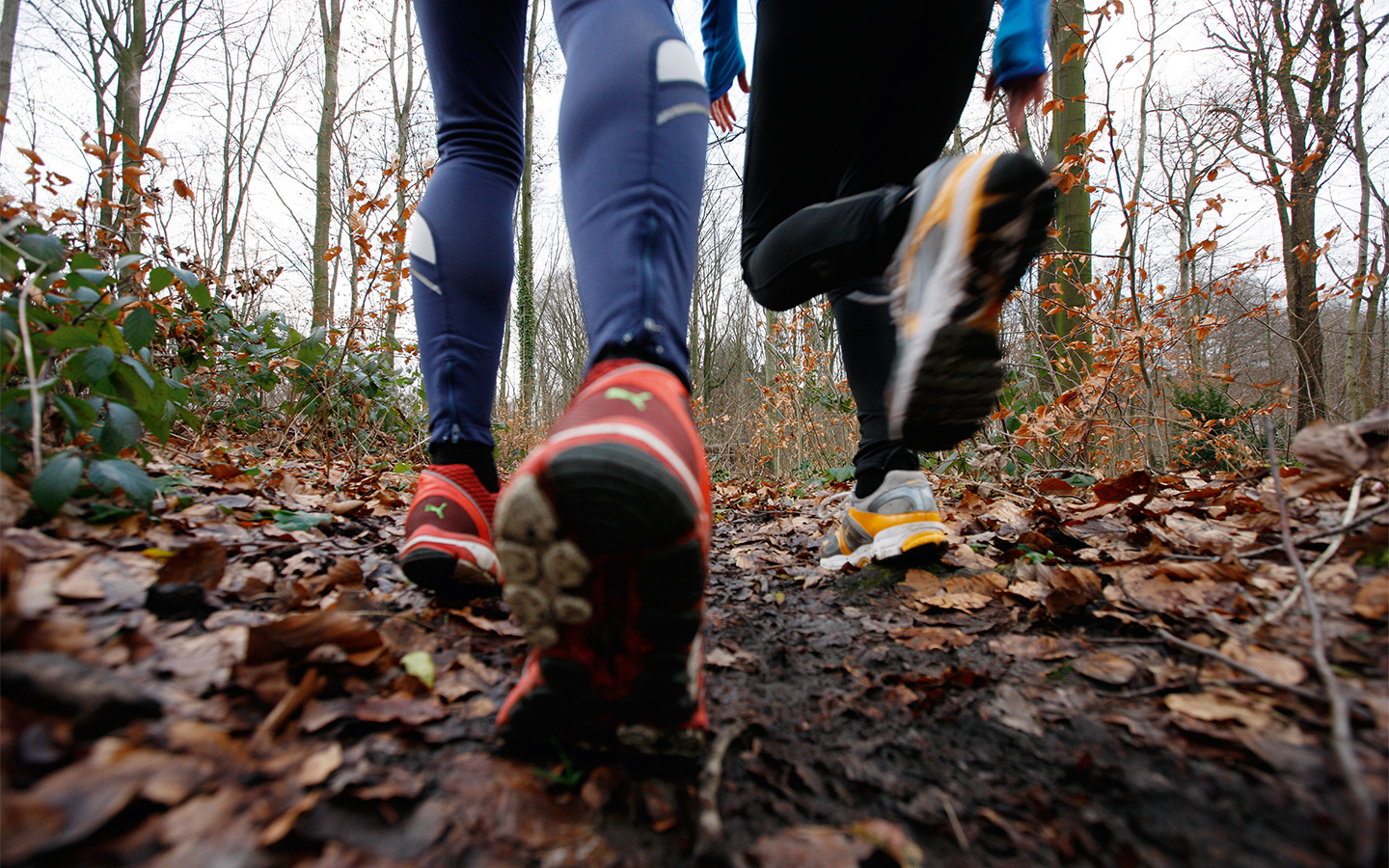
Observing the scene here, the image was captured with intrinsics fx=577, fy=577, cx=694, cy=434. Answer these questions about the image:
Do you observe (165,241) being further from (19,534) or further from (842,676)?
(842,676)

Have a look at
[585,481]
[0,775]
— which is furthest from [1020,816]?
[0,775]

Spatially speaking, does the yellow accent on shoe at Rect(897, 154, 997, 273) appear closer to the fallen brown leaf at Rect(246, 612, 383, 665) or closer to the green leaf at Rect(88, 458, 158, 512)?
the fallen brown leaf at Rect(246, 612, 383, 665)

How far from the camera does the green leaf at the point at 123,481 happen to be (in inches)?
40.4

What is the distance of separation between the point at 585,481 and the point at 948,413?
0.69 meters

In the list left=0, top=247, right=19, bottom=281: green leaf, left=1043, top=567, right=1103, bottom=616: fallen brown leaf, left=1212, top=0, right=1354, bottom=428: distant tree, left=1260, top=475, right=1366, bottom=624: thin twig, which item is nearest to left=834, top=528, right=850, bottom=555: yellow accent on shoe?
left=1043, top=567, right=1103, bottom=616: fallen brown leaf

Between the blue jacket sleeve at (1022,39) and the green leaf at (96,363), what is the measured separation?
2029 mm

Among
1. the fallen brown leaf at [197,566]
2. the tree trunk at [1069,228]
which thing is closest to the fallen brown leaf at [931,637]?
the fallen brown leaf at [197,566]

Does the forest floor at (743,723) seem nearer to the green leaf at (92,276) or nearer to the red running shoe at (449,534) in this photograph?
the red running shoe at (449,534)

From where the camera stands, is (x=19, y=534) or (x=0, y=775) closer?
(x=0, y=775)

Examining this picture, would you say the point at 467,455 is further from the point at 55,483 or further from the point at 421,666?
the point at 55,483

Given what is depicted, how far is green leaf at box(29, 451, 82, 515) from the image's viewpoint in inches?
37.8

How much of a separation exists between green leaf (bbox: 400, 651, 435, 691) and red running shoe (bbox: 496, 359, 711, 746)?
7.7 inches

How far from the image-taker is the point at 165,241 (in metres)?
2.79

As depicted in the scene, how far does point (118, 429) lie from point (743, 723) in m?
1.29
